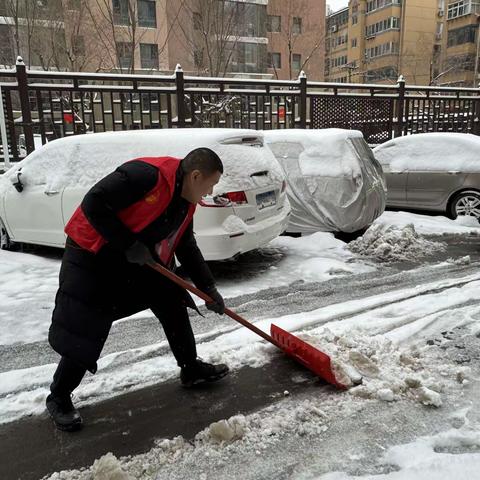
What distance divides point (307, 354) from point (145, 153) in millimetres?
2988

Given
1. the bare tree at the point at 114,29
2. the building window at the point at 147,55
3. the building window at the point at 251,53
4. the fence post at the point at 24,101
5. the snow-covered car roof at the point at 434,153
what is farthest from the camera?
the building window at the point at 251,53

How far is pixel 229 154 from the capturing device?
5.09 metres

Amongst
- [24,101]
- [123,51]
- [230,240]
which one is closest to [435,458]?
[230,240]

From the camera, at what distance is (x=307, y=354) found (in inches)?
129

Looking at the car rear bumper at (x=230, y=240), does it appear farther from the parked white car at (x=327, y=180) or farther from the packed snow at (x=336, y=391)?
the parked white car at (x=327, y=180)

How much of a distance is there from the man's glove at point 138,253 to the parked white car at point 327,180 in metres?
4.58

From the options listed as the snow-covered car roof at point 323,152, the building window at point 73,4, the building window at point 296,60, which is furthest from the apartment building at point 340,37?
the snow-covered car roof at point 323,152

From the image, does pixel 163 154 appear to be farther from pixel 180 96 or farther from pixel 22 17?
pixel 22 17

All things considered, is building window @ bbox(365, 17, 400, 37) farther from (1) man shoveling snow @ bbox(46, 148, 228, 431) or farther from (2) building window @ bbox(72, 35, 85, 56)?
(1) man shoveling snow @ bbox(46, 148, 228, 431)

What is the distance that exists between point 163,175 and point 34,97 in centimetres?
890

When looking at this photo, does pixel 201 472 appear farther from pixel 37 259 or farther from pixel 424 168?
pixel 424 168

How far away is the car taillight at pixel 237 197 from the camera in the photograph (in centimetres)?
498

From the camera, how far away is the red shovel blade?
309 cm

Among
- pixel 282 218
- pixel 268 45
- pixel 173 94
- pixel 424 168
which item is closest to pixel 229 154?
pixel 282 218
